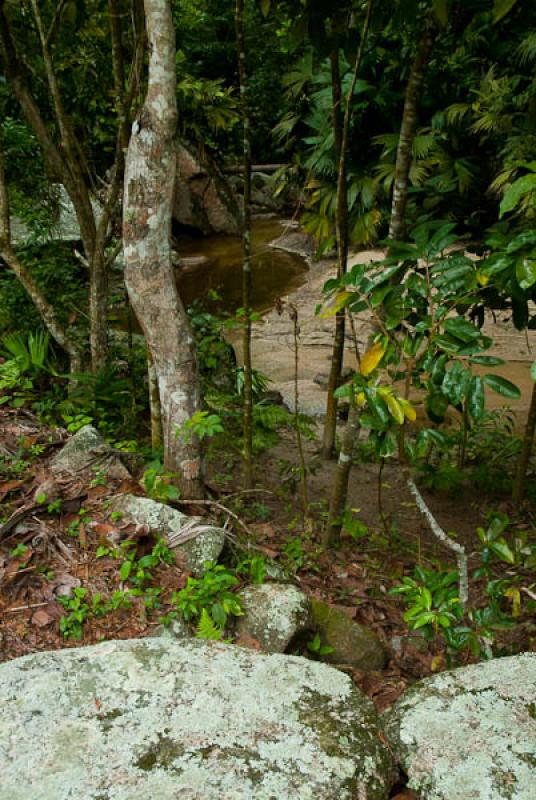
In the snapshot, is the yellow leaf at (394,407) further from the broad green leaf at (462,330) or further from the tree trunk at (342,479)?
the tree trunk at (342,479)

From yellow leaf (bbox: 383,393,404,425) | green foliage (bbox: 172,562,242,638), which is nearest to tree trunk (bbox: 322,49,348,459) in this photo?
yellow leaf (bbox: 383,393,404,425)

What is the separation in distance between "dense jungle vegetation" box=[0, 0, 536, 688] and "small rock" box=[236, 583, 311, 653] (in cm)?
8

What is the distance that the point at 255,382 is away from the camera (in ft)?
14.4

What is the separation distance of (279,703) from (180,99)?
5.17 meters

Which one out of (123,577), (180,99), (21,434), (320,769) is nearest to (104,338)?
(21,434)

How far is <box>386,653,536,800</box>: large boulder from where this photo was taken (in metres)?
1.28

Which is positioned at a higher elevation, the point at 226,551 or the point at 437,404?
the point at 437,404

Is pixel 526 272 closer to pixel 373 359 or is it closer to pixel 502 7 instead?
pixel 373 359

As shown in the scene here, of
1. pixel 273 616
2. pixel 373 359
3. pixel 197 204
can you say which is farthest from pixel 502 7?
pixel 197 204

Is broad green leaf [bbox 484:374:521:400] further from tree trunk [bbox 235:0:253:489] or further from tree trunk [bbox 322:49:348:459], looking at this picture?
tree trunk [bbox 235:0:253:489]

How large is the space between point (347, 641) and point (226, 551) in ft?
2.00

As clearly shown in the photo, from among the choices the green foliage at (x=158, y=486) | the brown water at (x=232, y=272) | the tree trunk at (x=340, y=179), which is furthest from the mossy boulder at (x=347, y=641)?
the brown water at (x=232, y=272)

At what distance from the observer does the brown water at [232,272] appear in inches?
387

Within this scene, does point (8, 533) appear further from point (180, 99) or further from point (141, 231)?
Answer: point (180, 99)
